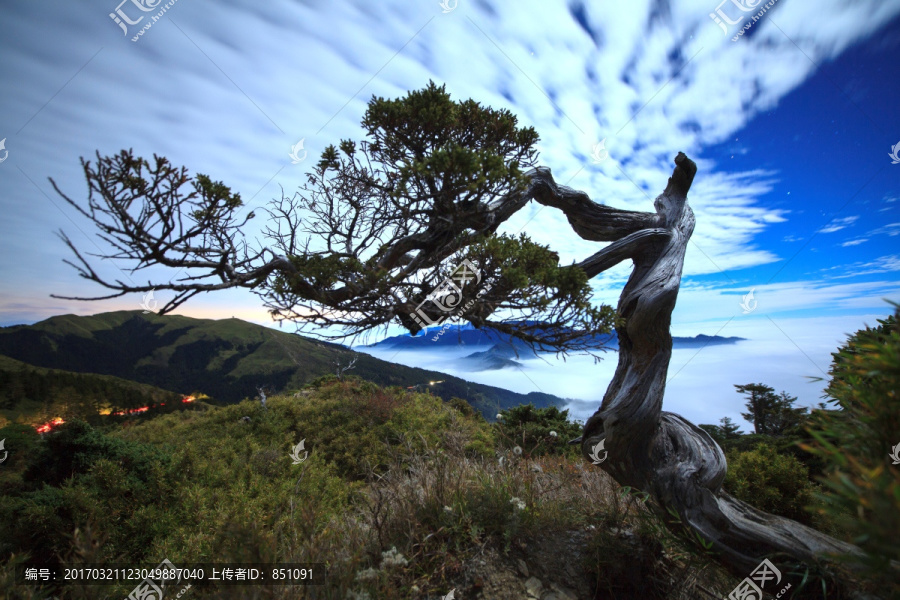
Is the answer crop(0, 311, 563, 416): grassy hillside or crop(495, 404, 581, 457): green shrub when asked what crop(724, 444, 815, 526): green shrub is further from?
crop(0, 311, 563, 416): grassy hillside

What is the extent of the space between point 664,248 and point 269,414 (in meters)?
9.41

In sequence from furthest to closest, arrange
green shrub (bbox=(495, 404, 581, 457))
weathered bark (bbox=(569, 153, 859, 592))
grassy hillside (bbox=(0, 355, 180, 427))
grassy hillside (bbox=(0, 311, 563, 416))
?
grassy hillside (bbox=(0, 311, 563, 416)) < grassy hillside (bbox=(0, 355, 180, 427)) < green shrub (bbox=(495, 404, 581, 457)) < weathered bark (bbox=(569, 153, 859, 592))

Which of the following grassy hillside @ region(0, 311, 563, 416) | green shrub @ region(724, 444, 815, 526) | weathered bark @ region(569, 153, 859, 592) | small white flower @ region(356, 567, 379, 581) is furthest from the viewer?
grassy hillside @ region(0, 311, 563, 416)

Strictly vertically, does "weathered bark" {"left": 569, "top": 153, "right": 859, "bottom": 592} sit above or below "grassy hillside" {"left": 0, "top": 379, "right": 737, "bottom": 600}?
above

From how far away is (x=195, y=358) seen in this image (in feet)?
59.0

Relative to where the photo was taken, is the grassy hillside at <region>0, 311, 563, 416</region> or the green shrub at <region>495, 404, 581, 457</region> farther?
the grassy hillside at <region>0, 311, 563, 416</region>

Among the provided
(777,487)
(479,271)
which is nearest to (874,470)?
(479,271)

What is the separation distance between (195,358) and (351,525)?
19.0m

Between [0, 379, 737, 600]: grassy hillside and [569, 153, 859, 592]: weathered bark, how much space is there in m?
0.34

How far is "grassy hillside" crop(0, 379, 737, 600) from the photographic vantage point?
2.63 meters

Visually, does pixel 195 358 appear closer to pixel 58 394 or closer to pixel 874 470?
pixel 58 394

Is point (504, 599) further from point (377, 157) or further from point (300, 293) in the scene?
point (377, 157)

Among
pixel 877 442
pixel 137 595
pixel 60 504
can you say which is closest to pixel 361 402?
pixel 60 504

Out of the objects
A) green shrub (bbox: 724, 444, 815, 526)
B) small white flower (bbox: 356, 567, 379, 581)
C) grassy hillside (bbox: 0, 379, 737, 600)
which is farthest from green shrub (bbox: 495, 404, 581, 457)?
small white flower (bbox: 356, 567, 379, 581)
